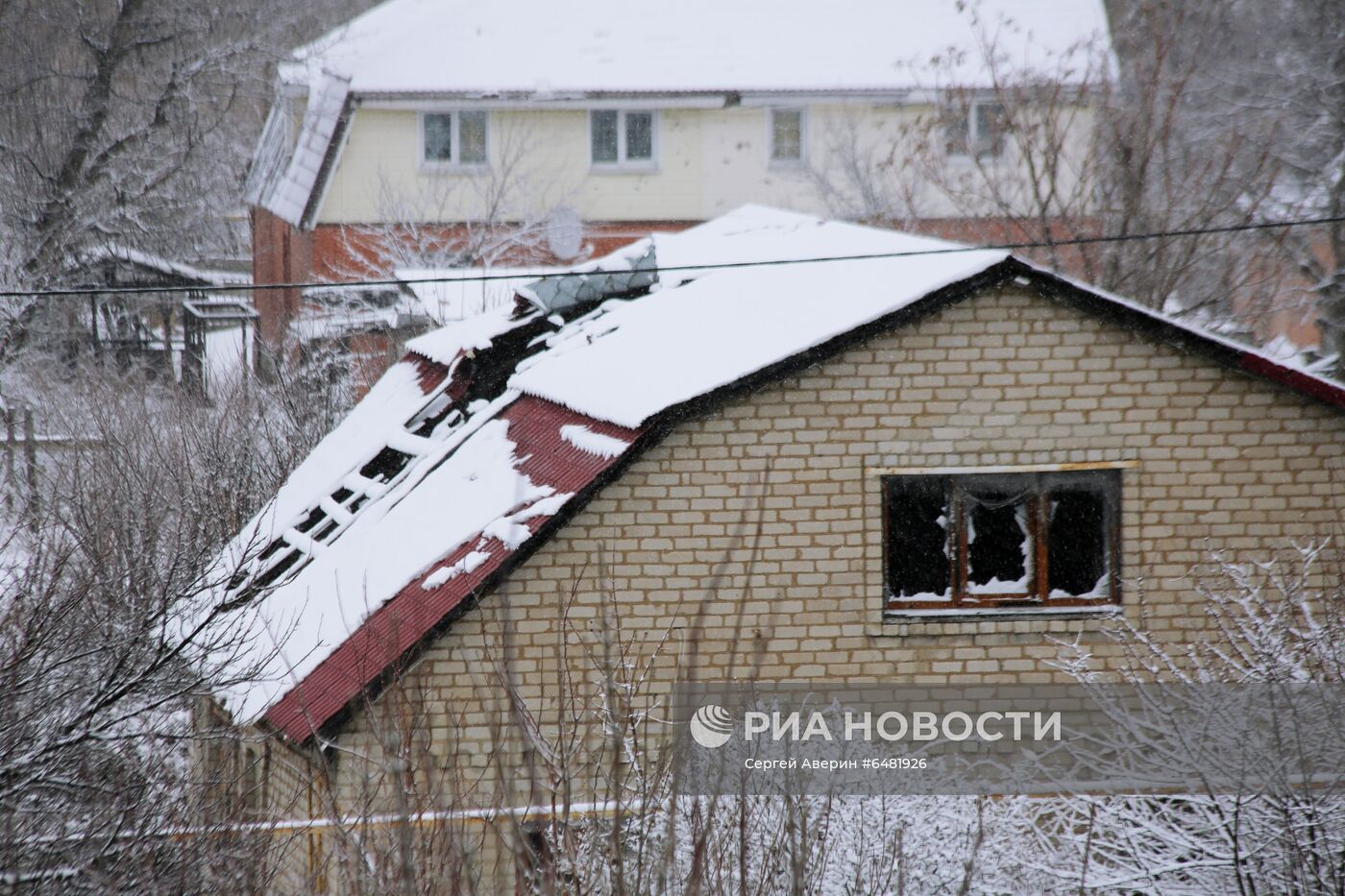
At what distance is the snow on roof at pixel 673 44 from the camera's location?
2655 cm

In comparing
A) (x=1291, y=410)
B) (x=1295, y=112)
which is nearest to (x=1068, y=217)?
(x=1295, y=112)

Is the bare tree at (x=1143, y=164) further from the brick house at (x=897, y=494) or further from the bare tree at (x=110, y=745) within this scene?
the bare tree at (x=110, y=745)

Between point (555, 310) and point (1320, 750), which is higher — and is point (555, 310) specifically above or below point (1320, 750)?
above

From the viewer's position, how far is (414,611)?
7.74 meters

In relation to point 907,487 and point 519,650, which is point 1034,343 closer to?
point 907,487

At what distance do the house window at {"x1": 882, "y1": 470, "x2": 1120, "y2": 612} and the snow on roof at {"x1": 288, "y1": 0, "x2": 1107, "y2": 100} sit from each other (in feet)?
62.3

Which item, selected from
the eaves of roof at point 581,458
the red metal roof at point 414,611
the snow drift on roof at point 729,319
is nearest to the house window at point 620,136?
the snow drift on roof at point 729,319

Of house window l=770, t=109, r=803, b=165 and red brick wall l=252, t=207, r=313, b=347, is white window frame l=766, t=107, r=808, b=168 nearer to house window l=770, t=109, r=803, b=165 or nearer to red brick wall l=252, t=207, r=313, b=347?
house window l=770, t=109, r=803, b=165

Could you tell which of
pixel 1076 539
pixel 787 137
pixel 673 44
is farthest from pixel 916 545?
pixel 673 44

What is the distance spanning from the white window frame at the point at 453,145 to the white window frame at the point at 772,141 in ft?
19.0

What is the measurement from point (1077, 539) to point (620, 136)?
2032 centimetres

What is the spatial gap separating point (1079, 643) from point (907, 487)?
145 centimetres

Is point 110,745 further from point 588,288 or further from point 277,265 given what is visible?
point 277,265

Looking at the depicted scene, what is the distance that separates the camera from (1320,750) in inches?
262
